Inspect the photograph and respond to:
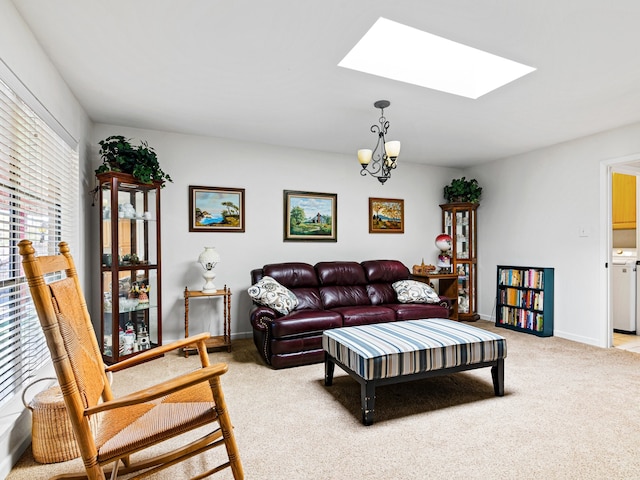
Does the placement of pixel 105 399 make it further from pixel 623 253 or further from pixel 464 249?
pixel 623 253

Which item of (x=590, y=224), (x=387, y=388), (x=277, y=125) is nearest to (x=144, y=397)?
(x=387, y=388)

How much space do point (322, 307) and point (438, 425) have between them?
2019 millimetres

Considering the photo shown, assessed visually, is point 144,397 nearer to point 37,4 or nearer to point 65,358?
point 65,358

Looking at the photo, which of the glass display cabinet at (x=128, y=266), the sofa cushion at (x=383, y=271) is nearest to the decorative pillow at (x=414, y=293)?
the sofa cushion at (x=383, y=271)

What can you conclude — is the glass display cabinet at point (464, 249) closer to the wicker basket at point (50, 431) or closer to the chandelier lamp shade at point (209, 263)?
the chandelier lamp shade at point (209, 263)

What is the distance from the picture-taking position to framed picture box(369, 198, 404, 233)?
16.9 ft

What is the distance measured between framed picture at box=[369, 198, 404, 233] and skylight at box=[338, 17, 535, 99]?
229cm

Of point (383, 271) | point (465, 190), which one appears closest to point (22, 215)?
point (383, 271)

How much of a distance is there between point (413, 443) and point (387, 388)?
78 centimetres

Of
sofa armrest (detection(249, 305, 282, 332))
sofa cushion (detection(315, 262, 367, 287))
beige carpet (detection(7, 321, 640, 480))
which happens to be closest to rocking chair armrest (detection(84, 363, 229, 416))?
beige carpet (detection(7, 321, 640, 480))

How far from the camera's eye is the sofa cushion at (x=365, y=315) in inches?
144

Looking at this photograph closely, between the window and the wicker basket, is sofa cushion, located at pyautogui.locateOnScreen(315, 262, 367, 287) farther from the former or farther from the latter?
the wicker basket

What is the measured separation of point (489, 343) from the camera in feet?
8.61

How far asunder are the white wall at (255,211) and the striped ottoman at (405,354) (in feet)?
6.38
